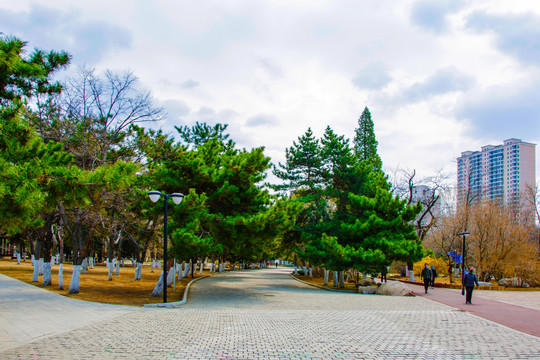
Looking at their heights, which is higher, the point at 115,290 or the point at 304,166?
the point at 304,166

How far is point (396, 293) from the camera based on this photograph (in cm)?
2091

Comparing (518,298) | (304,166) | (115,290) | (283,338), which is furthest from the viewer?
(304,166)

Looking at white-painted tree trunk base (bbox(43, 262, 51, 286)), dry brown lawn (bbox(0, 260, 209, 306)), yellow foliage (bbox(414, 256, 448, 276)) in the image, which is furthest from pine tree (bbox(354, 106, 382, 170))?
white-painted tree trunk base (bbox(43, 262, 51, 286))

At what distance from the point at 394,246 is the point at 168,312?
542 inches

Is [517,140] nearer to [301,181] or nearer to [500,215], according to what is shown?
[500,215]

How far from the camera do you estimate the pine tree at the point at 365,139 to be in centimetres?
4222

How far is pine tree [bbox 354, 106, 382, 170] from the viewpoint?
42219 mm

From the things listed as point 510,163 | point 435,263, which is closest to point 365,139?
point 435,263

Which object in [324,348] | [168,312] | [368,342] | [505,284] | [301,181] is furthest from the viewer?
[301,181]

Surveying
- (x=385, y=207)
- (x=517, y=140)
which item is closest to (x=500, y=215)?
(x=385, y=207)

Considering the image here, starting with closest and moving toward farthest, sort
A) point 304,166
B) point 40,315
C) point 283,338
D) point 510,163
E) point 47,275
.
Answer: point 283,338
point 40,315
point 47,275
point 304,166
point 510,163

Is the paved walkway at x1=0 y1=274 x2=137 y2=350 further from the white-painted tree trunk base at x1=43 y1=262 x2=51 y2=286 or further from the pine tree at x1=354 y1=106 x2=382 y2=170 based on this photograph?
the pine tree at x1=354 y1=106 x2=382 y2=170

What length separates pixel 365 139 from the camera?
43125 millimetres

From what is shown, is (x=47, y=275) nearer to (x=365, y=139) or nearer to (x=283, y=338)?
(x=283, y=338)
